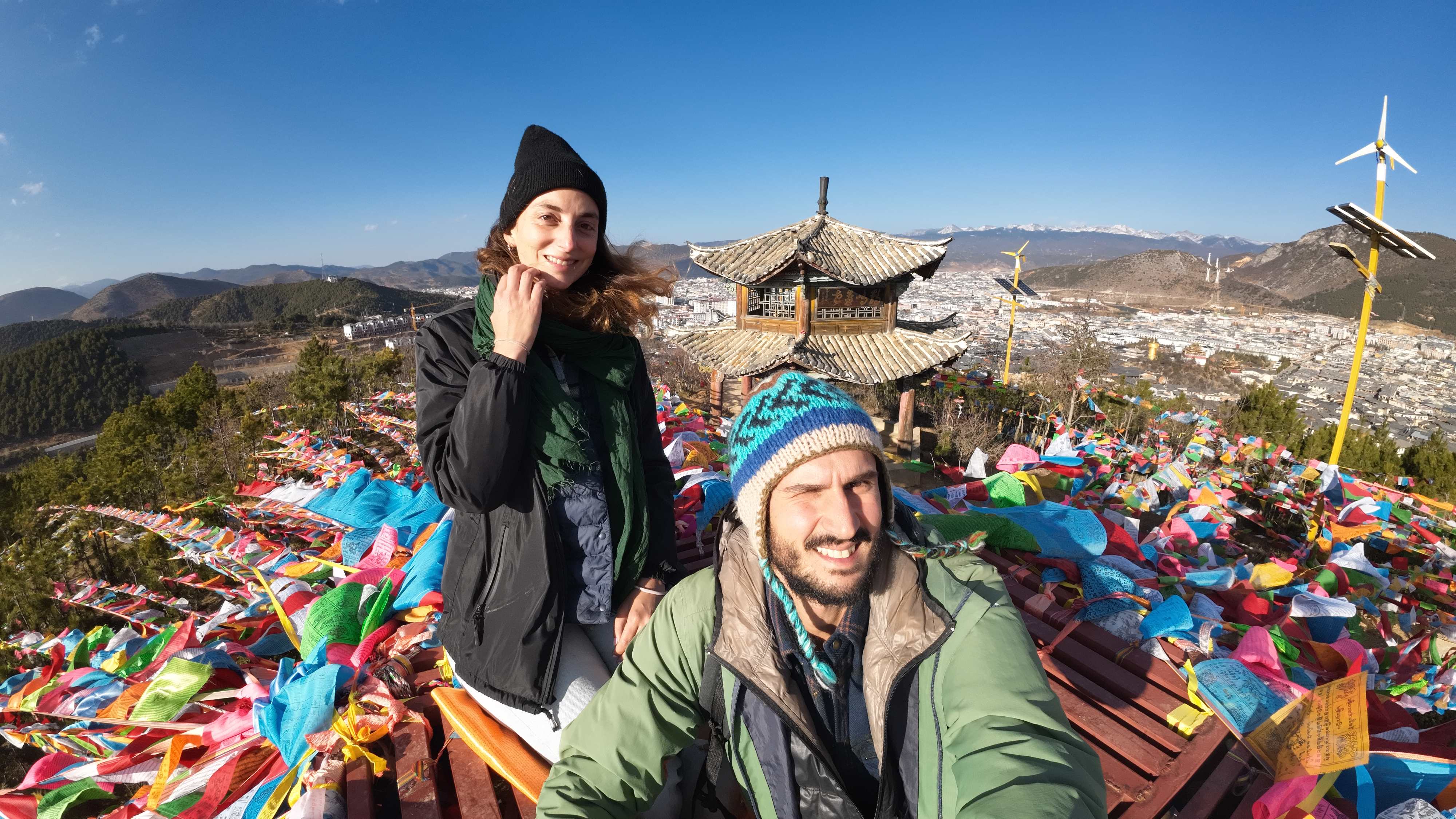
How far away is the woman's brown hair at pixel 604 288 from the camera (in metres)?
1.97

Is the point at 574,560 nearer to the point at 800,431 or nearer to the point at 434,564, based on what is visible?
the point at 800,431

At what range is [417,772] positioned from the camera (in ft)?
6.86

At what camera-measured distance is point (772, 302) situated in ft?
43.7

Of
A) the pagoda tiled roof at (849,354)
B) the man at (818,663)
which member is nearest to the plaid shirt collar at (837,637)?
the man at (818,663)

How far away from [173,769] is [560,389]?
247 cm

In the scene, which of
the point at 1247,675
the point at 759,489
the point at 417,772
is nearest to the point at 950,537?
the point at 1247,675

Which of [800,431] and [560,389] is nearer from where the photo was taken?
[800,431]

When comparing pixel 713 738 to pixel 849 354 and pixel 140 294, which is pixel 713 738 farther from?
pixel 140 294

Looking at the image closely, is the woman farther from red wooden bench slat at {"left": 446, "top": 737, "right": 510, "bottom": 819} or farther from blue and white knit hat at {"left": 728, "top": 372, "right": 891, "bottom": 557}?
blue and white knit hat at {"left": 728, "top": 372, "right": 891, "bottom": 557}

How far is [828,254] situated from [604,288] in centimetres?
1114

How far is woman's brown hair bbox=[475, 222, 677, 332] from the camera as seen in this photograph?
197 cm

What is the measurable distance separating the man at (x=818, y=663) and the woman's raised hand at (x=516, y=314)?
0.66 m

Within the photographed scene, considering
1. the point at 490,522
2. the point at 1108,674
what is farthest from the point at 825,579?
the point at 1108,674

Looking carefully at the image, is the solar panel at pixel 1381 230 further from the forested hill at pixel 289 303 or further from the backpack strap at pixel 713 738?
the forested hill at pixel 289 303
